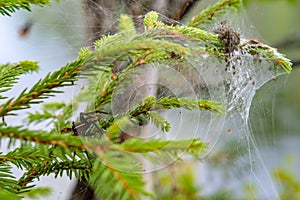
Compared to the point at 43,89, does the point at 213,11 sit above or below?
above

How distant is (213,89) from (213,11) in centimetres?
15

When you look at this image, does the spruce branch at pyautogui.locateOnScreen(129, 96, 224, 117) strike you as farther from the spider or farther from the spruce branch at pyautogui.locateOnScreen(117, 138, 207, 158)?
the spruce branch at pyautogui.locateOnScreen(117, 138, 207, 158)

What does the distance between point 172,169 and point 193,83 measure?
0.51ft

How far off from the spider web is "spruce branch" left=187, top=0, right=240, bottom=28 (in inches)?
1.6

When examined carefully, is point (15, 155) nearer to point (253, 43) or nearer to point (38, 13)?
point (253, 43)

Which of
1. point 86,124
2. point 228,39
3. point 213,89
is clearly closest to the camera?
point 86,124

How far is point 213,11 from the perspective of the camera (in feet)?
1.88

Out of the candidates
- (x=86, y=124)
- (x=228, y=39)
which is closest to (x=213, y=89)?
(x=228, y=39)

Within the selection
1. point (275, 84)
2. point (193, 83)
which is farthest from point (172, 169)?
point (275, 84)

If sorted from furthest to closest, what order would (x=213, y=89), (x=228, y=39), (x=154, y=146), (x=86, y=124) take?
1. (x=213, y=89)
2. (x=228, y=39)
3. (x=86, y=124)
4. (x=154, y=146)

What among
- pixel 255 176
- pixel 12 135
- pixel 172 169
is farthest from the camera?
pixel 255 176

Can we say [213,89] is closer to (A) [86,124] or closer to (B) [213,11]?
(B) [213,11]

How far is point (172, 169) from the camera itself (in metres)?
0.47

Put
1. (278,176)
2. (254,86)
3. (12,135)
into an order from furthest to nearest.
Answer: (278,176)
(254,86)
(12,135)
